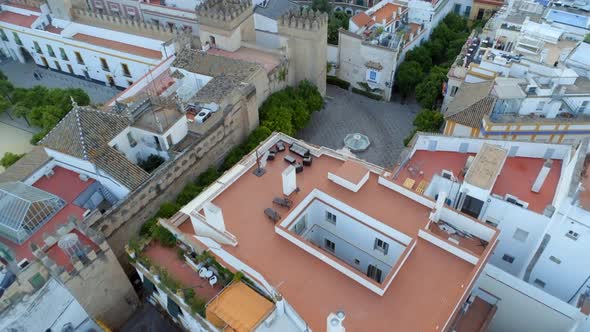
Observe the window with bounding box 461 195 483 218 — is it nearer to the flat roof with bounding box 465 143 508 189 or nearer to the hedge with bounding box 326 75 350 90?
the flat roof with bounding box 465 143 508 189

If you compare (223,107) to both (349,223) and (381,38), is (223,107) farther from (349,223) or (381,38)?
(381,38)

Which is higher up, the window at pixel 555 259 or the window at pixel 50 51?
the window at pixel 555 259

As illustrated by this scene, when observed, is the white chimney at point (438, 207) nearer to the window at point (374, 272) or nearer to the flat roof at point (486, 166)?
the flat roof at point (486, 166)

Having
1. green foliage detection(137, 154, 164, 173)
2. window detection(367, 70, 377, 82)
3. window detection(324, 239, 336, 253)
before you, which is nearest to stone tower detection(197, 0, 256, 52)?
window detection(367, 70, 377, 82)

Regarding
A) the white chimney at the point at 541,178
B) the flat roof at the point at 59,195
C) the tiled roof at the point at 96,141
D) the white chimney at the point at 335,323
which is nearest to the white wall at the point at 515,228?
the white chimney at the point at 541,178

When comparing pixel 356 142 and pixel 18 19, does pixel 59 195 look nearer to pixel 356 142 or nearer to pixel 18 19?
pixel 356 142

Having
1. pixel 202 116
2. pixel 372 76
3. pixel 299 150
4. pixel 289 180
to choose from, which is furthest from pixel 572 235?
pixel 372 76
